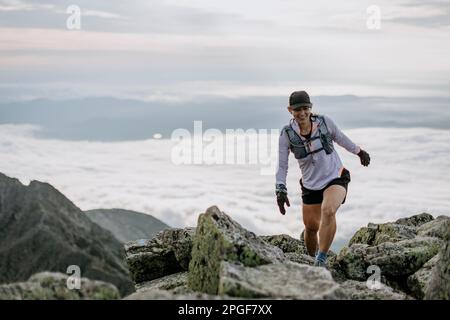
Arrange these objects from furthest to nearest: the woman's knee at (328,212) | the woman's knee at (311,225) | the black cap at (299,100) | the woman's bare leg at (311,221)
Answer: the woman's knee at (311,225), the woman's bare leg at (311,221), the woman's knee at (328,212), the black cap at (299,100)

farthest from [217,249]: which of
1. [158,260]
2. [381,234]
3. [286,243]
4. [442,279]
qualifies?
[381,234]

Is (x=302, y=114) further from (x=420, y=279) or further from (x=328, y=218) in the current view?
(x=420, y=279)

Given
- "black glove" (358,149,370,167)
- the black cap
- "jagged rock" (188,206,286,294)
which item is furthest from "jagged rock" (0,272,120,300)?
"black glove" (358,149,370,167)

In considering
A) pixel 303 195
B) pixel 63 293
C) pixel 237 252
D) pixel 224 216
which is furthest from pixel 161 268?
pixel 63 293

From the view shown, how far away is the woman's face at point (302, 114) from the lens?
18208 mm

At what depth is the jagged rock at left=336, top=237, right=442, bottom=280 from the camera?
62.5 feet

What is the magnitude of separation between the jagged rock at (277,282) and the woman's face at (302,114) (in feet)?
18.5

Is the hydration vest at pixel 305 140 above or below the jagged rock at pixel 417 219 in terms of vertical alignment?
above

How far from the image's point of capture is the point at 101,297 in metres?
11.7

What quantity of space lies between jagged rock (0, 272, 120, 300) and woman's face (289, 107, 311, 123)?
8.01 metres

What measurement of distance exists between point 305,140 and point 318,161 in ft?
2.21

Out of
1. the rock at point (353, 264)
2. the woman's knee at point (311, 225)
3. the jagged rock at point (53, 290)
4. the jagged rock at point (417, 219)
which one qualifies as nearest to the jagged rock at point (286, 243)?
the woman's knee at point (311, 225)

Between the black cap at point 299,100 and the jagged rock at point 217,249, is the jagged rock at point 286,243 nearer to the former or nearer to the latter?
the black cap at point 299,100
